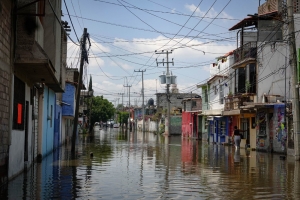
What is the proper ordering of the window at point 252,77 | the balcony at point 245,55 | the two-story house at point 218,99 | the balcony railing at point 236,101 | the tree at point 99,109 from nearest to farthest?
1. the balcony at point 245,55
2. the window at point 252,77
3. the balcony railing at point 236,101
4. the two-story house at point 218,99
5. the tree at point 99,109

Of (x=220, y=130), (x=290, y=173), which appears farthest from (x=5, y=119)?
(x=220, y=130)

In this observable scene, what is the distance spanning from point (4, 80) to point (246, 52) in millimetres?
26370

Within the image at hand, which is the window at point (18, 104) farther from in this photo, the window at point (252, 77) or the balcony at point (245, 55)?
the window at point (252, 77)

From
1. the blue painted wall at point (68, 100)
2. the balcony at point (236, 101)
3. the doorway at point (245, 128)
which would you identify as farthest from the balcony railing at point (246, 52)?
the blue painted wall at point (68, 100)

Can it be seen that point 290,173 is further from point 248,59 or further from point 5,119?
point 248,59

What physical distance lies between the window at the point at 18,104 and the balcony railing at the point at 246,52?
22573 mm

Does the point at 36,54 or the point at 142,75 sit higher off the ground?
the point at 142,75

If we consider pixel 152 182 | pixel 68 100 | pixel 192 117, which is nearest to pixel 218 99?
pixel 192 117

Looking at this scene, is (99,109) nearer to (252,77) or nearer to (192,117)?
(192,117)

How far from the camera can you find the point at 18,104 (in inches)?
571

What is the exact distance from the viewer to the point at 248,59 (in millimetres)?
33469

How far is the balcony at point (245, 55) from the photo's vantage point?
111ft

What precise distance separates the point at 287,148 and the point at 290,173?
9.99 m

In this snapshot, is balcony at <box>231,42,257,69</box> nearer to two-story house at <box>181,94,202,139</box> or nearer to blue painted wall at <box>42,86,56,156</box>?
blue painted wall at <box>42,86,56,156</box>
